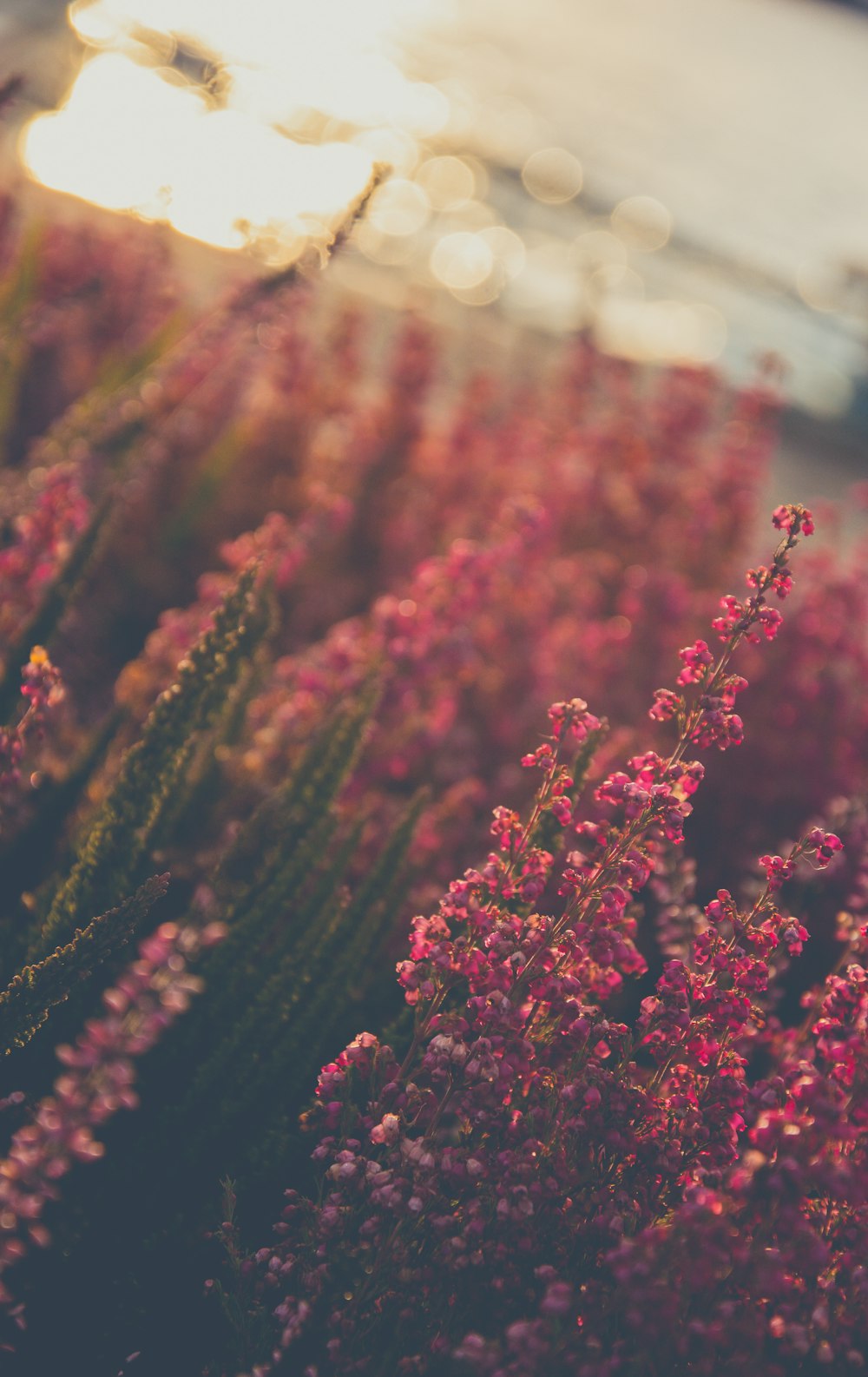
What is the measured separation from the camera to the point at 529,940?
1.32 m

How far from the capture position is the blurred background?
6.51 m

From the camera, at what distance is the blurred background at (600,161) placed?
256 inches

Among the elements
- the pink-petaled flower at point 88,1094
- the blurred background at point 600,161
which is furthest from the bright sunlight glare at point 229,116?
the pink-petaled flower at point 88,1094

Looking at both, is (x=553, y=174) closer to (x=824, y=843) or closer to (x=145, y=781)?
(x=145, y=781)

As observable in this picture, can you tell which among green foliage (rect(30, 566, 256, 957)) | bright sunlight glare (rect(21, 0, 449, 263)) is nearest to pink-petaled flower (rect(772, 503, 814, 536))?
green foliage (rect(30, 566, 256, 957))

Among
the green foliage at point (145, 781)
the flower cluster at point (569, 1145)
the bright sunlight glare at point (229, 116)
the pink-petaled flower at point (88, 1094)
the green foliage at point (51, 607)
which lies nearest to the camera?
the pink-petaled flower at point (88, 1094)

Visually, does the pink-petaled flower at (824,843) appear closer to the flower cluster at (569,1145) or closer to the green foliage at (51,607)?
the flower cluster at (569,1145)

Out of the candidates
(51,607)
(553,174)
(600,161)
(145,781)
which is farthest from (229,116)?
(600,161)

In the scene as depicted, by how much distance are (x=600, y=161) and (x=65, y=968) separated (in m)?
8.32

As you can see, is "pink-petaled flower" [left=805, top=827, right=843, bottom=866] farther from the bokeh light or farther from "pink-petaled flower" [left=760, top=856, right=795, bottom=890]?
the bokeh light

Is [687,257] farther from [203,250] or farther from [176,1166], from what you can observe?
[176,1166]

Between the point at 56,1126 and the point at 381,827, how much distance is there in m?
1.52

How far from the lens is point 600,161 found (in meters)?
8.24

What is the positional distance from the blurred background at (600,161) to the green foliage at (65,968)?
5.07 metres
